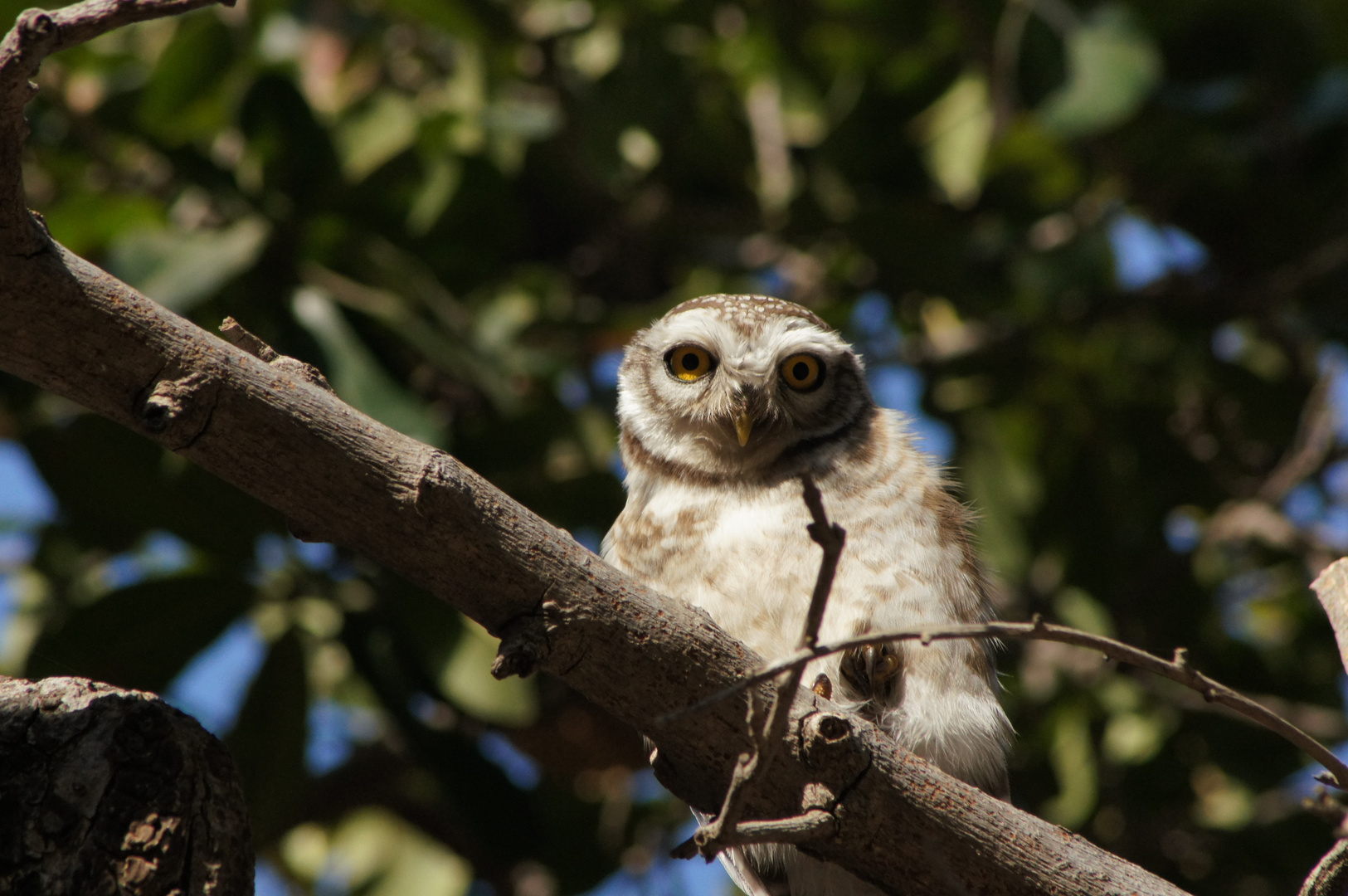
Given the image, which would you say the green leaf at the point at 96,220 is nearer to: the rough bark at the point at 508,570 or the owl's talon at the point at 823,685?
the rough bark at the point at 508,570

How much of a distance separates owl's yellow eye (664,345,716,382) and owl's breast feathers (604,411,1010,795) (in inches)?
12.7

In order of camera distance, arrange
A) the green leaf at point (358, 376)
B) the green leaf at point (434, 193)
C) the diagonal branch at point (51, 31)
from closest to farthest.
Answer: the diagonal branch at point (51, 31) → the green leaf at point (358, 376) → the green leaf at point (434, 193)

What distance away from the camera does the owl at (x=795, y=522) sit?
98.0 inches

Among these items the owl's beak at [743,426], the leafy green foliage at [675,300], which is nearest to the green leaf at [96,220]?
the leafy green foliage at [675,300]

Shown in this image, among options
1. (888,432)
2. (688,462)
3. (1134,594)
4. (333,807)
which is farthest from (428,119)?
(1134,594)

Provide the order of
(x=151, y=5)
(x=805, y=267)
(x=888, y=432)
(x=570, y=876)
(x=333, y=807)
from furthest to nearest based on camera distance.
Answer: (x=805, y=267)
(x=333, y=807)
(x=570, y=876)
(x=888, y=432)
(x=151, y=5)

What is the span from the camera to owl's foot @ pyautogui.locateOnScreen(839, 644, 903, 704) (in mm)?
2459

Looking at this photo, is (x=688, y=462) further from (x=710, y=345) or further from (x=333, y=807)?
(x=333, y=807)

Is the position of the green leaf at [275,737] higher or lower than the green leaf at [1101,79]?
lower

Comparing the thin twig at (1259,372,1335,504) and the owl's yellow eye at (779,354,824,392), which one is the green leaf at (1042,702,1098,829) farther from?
the owl's yellow eye at (779,354,824,392)

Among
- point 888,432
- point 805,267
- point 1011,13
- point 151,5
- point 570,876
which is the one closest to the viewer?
point 151,5

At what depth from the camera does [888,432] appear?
2977 mm

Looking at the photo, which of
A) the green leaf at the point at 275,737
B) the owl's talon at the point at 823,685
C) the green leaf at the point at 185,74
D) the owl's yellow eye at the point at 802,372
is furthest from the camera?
the green leaf at the point at 185,74

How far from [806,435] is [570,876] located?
1555 mm
